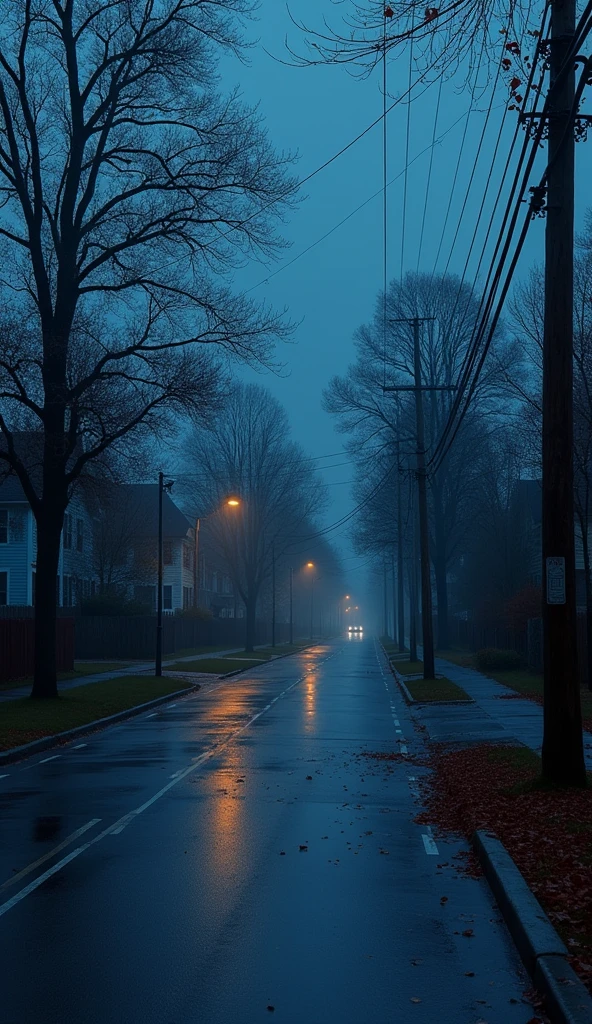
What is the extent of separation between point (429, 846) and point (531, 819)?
1055 millimetres

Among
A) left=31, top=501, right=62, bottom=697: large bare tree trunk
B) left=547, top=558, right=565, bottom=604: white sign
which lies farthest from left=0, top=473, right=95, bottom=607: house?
left=547, top=558, right=565, bottom=604: white sign

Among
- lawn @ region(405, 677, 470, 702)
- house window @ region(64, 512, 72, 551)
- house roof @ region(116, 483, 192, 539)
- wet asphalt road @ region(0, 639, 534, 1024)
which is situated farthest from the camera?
house roof @ region(116, 483, 192, 539)

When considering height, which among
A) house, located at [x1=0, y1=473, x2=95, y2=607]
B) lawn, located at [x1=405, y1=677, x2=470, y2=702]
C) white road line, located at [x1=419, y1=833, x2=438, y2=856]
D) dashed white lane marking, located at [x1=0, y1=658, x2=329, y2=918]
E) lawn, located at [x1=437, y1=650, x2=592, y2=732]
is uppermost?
house, located at [x1=0, y1=473, x2=95, y2=607]

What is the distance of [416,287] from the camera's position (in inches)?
2167

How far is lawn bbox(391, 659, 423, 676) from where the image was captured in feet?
142

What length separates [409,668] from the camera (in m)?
46.7

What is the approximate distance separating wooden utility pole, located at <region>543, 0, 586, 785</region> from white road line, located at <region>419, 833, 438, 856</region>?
5.88 feet

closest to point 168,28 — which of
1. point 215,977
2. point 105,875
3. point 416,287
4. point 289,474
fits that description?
point 105,875

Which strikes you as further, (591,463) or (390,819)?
(591,463)

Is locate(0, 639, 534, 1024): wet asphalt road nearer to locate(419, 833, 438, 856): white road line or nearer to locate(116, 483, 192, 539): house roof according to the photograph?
locate(419, 833, 438, 856): white road line

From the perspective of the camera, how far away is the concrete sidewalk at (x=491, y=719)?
20094mm

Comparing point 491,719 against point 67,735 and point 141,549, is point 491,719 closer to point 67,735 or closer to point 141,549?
point 67,735

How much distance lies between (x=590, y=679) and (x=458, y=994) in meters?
23.1

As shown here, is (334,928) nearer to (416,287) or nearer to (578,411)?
(578,411)
